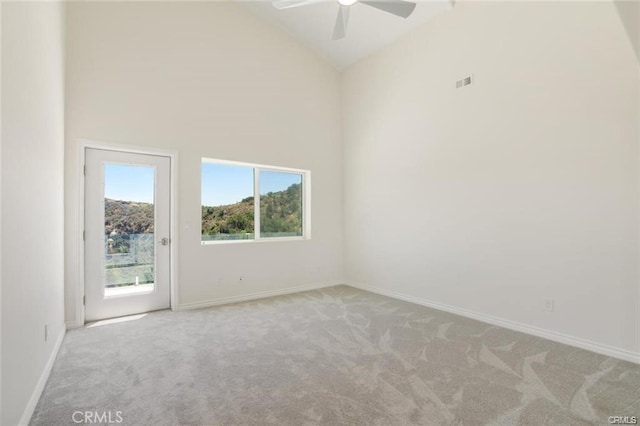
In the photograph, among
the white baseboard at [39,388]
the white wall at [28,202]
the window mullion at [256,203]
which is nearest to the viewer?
the white wall at [28,202]

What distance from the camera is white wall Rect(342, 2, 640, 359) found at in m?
2.76

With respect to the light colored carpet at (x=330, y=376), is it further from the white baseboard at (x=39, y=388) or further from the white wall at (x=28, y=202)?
the white wall at (x=28, y=202)

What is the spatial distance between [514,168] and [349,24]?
10.3 feet

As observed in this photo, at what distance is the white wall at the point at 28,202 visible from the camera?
1.58m

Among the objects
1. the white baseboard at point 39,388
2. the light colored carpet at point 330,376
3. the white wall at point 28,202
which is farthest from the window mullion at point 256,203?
the white baseboard at point 39,388

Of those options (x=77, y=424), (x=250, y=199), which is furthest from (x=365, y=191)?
(x=77, y=424)

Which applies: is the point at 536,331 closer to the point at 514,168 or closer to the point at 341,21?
the point at 514,168

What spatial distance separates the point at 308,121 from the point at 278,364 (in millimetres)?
4029

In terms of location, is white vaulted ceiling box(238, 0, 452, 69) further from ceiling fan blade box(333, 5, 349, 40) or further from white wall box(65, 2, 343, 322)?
ceiling fan blade box(333, 5, 349, 40)

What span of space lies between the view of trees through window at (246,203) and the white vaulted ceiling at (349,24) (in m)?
2.26

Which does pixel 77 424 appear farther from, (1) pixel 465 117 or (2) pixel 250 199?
(1) pixel 465 117

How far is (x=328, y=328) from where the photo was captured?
11.1 feet

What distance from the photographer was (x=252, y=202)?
16.5 ft

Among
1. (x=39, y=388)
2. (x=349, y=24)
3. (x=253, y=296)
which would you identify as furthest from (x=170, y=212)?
(x=349, y=24)
